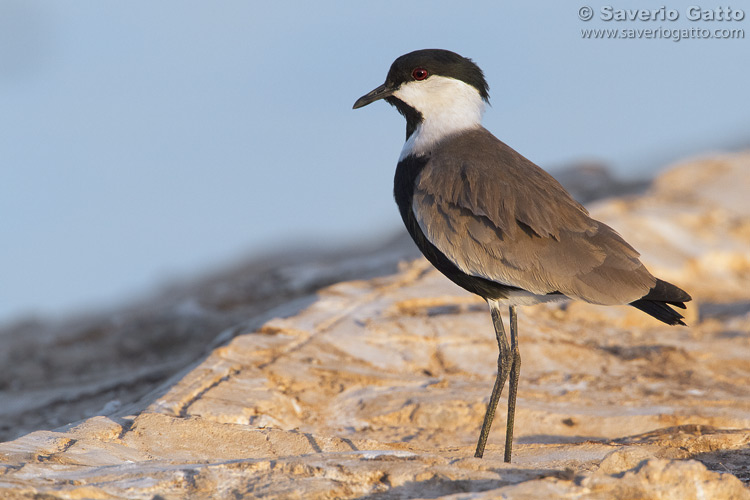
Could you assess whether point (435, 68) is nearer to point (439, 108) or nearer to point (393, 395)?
point (439, 108)

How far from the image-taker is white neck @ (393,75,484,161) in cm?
579

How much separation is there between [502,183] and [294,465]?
223 cm

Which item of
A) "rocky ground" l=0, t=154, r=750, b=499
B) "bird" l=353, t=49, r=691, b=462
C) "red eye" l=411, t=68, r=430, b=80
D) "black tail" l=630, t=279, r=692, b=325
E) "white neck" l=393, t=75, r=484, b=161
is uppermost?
"red eye" l=411, t=68, r=430, b=80

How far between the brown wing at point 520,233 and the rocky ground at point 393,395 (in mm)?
1008

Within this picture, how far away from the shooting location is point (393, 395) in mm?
6258

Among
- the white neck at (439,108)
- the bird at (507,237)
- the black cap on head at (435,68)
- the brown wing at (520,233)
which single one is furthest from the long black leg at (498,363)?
the black cap on head at (435,68)

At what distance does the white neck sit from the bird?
0.02 m

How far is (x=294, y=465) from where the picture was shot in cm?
411

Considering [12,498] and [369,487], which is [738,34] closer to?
[369,487]

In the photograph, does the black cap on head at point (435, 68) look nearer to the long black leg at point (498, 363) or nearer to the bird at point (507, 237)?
the bird at point (507, 237)

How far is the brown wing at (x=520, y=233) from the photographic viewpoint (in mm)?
5086

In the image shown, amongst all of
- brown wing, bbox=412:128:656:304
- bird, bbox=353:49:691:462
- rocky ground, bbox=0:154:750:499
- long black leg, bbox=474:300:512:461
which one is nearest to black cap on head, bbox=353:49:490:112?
bird, bbox=353:49:691:462

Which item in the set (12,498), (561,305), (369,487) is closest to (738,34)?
(561,305)

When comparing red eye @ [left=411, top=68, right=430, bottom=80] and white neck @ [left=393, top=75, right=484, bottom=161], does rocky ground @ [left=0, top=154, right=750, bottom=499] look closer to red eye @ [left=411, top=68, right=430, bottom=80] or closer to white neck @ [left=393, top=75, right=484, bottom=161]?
white neck @ [left=393, top=75, right=484, bottom=161]
